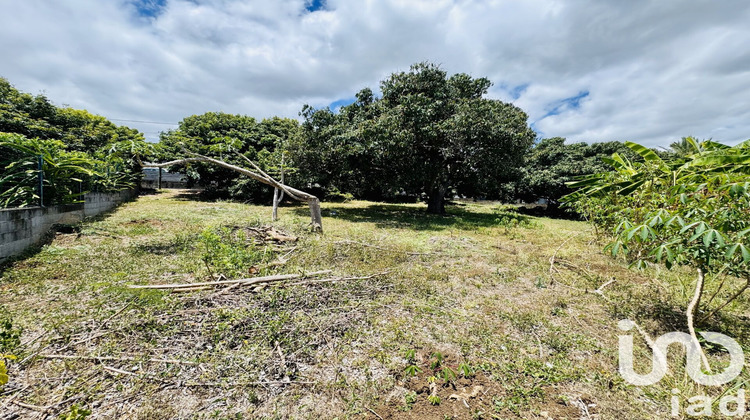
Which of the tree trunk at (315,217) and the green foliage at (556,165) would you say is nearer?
the tree trunk at (315,217)

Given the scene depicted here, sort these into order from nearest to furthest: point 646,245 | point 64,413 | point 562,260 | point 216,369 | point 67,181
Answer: point 64,413
point 216,369
point 646,245
point 562,260
point 67,181

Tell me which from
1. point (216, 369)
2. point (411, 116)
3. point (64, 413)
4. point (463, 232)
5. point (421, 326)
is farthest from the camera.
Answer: point (411, 116)

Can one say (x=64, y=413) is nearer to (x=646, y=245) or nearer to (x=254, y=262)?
(x=254, y=262)

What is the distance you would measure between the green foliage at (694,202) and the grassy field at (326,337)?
3.17ft

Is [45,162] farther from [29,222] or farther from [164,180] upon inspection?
[164,180]

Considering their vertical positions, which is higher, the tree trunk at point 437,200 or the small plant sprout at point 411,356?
the tree trunk at point 437,200

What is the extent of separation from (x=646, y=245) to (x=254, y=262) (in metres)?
4.56

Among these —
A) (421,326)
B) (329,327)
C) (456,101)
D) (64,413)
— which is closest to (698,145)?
(421,326)

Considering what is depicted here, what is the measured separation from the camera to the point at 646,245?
2.46m

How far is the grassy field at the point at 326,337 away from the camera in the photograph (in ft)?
5.74

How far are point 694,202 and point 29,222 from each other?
8091 millimetres

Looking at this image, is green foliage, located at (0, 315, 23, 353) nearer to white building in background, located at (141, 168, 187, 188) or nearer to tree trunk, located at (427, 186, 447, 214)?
tree trunk, located at (427, 186, 447, 214)

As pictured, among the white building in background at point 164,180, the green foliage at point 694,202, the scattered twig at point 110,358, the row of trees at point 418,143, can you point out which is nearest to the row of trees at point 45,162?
the row of trees at point 418,143

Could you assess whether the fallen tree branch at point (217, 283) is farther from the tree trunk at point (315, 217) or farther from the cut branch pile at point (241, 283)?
the tree trunk at point (315, 217)
